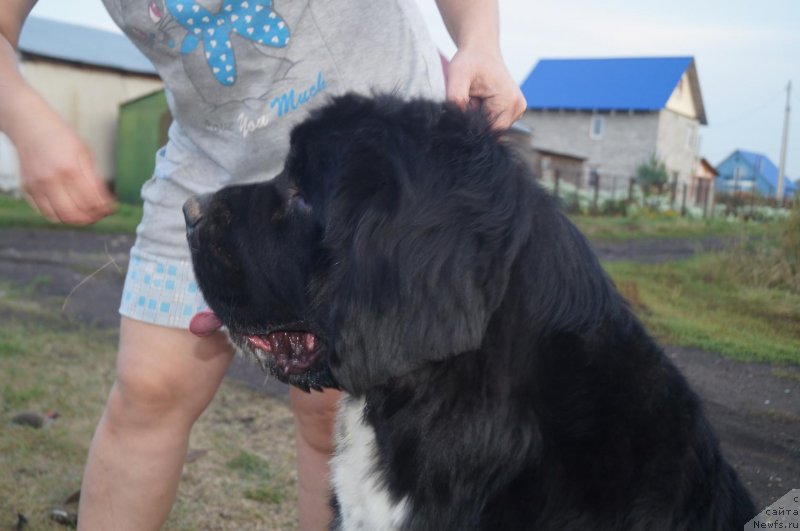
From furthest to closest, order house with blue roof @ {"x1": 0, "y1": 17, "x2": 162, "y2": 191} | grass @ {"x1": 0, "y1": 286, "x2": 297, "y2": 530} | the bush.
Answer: house with blue roof @ {"x1": 0, "y1": 17, "x2": 162, "y2": 191} → the bush → grass @ {"x1": 0, "y1": 286, "x2": 297, "y2": 530}

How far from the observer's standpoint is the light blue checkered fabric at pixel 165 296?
2.44 metres

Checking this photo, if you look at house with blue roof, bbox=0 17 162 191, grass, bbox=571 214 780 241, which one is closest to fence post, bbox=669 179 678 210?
grass, bbox=571 214 780 241

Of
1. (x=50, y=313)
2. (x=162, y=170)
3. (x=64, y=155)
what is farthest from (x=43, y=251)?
(x=64, y=155)

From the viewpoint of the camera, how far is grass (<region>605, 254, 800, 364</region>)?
2.70 metres

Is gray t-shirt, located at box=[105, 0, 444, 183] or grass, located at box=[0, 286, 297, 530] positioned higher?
gray t-shirt, located at box=[105, 0, 444, 183]

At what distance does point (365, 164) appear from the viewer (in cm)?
189

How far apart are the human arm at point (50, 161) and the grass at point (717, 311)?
1891 mm

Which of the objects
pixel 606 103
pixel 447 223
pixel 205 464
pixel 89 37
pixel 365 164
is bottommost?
pixel 205 464

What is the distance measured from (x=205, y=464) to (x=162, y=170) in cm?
200

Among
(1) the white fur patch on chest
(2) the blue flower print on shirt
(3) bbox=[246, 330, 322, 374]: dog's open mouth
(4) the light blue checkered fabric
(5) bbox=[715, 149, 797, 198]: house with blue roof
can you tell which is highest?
(2) the blue flower print on shirt

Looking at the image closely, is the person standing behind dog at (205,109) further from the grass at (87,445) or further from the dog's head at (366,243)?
the grass at (87,445)

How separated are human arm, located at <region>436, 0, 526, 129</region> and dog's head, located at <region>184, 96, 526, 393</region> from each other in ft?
0.87

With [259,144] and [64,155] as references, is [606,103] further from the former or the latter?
[64,155]

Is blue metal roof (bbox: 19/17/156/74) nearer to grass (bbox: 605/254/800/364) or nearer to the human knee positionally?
grass (bbox: 605/254/800/364)
